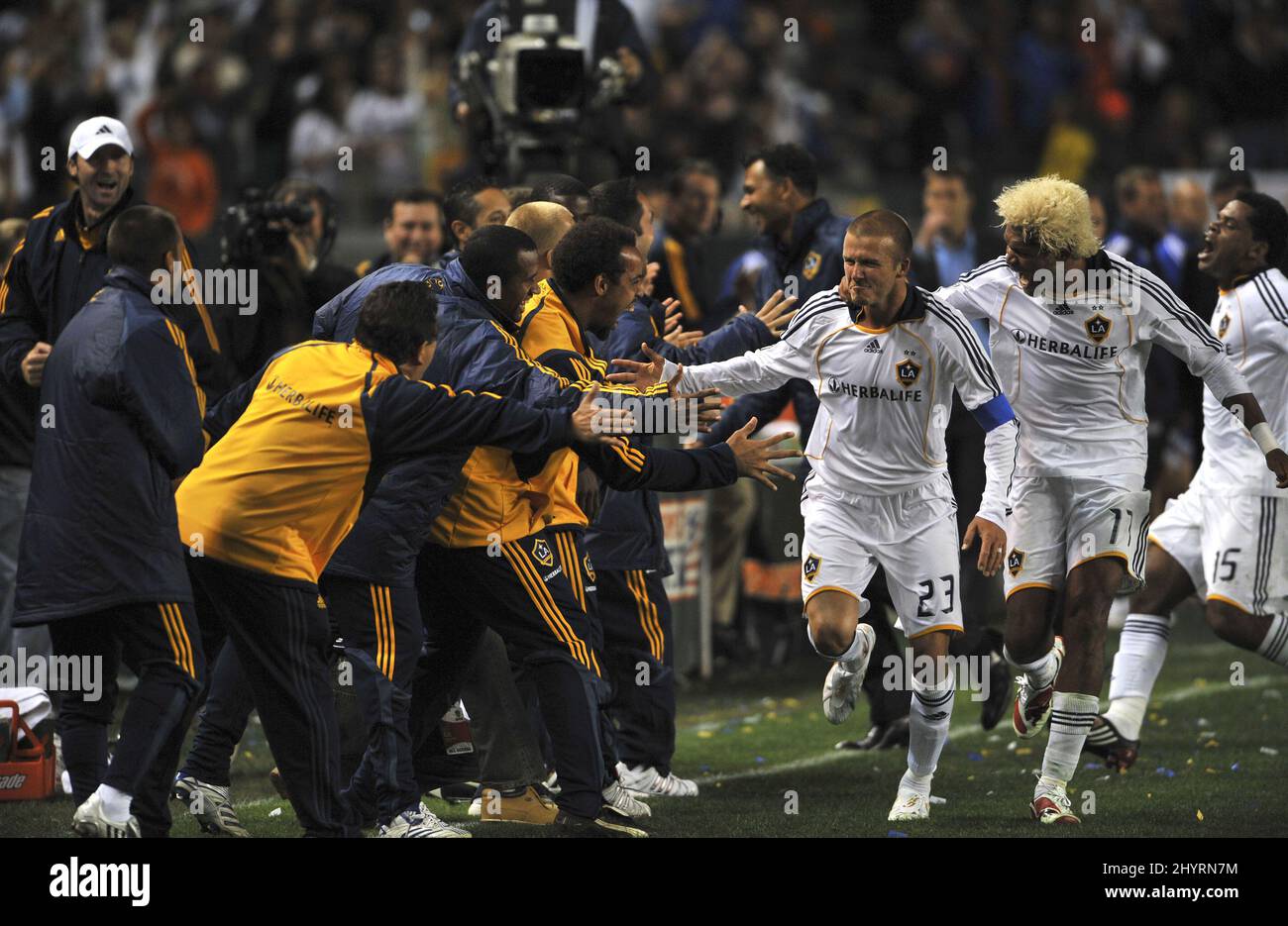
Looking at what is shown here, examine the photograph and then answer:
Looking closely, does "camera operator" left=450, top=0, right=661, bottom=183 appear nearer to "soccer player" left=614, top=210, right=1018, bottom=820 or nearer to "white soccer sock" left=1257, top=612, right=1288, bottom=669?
"soccer player" left=614, top=210, right=1018, bottom=820

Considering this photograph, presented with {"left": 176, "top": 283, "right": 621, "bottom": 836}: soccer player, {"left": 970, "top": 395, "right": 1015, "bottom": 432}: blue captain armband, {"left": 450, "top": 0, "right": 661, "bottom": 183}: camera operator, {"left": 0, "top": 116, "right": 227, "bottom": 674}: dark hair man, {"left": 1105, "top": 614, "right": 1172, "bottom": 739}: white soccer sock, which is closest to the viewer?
{"left": 176, "top": 283, "right": 621, "bottom": 836}: soccer player

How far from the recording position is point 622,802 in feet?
25.8

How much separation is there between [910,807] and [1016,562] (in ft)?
3.35

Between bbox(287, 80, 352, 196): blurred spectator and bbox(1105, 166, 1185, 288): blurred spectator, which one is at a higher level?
bbox(287, 80, 352, 196): blurred spectator

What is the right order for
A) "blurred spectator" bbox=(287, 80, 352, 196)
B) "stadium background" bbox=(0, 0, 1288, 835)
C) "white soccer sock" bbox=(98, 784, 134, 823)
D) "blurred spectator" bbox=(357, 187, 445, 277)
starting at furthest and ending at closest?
"blurred spectator" bbox=(287, 80, 352, 196) < "stadium background" bbox=(0, 0, 1288, 835) < "blurred spectator" bbox=(357, 187, 445, 277) < "white soccer sock" bbox=(98, 784, 134, 823)

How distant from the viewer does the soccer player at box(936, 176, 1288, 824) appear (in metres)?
7.76

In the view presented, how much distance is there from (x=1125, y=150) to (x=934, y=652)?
12.5 m

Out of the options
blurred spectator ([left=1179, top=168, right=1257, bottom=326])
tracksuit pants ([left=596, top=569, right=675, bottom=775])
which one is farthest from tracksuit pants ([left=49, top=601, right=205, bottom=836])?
blurred spectator ([left=1179, top=168, right=1257, bottom=326])

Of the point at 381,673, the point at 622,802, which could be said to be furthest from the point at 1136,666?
the point at 381,673

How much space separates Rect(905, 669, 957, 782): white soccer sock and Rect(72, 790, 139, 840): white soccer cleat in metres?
2.89

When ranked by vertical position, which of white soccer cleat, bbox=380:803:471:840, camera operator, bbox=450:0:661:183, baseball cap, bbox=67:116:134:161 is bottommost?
white soccer cleat, bbox=380:803:471:840
